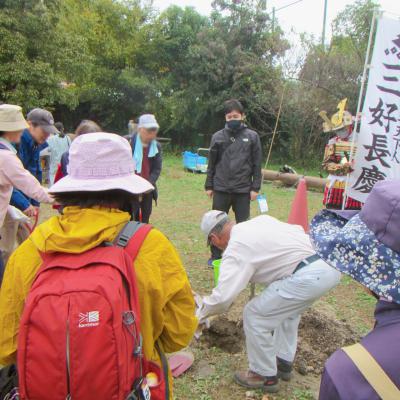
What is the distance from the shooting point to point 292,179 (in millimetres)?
10969

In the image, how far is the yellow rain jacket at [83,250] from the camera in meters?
1.25

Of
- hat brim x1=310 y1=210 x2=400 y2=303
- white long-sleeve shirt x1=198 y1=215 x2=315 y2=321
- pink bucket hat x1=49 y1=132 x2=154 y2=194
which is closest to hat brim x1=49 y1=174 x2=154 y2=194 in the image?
pink bucket hat x1=49 y1=132 x2=154 y2=194

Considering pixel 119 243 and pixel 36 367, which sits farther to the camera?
pixel 119 243

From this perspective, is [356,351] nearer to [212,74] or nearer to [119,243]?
[119,243]

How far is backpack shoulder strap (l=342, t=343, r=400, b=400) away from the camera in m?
0.85

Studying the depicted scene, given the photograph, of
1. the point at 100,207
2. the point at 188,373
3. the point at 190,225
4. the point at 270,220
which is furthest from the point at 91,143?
the point at 190,225

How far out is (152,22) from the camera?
66.3 feet

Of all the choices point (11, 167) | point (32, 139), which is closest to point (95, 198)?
point (11, 167)

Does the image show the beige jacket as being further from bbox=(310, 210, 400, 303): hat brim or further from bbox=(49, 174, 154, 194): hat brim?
bbox=(310, 210, 400, 303): hat brim

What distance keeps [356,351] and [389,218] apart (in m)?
0.31

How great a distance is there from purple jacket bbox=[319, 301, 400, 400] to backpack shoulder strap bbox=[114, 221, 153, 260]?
2.19ft

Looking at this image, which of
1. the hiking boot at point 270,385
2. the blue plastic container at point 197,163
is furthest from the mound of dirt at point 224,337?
the blue plastic container at point 197,163

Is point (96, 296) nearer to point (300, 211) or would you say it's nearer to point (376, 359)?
point (376, 359)

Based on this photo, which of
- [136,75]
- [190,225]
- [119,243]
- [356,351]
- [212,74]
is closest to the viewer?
[356,351]
